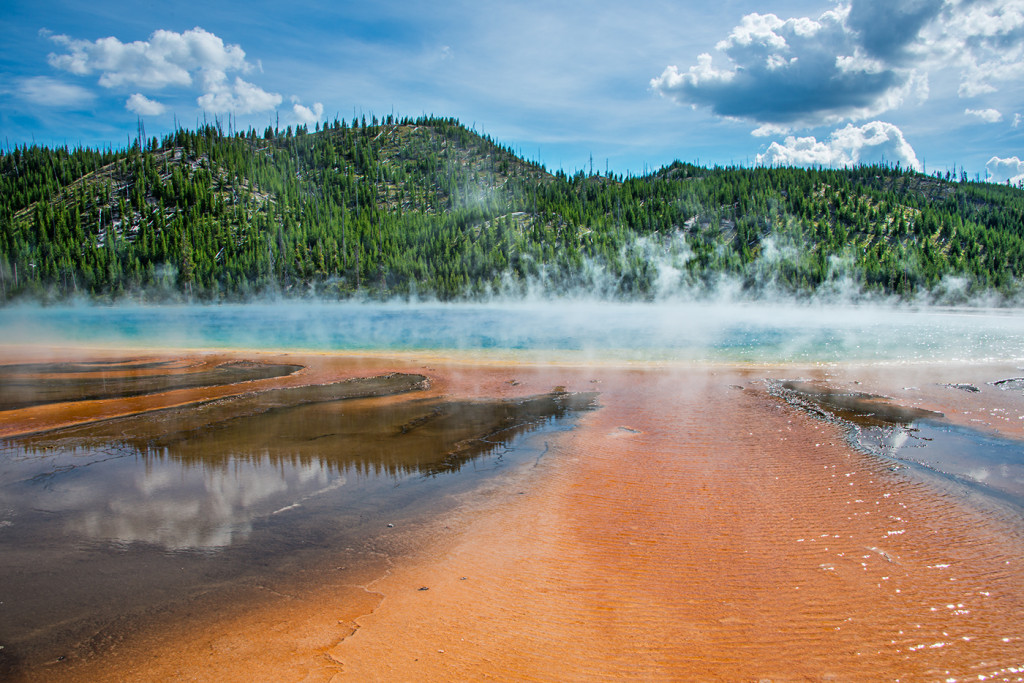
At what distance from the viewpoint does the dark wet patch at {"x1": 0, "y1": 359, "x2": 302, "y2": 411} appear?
730 inches

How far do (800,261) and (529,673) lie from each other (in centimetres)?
13864

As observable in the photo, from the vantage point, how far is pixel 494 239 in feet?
451

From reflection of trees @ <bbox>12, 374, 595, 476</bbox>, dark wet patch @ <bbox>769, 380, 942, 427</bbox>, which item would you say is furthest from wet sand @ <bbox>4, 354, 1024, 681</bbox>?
dark wet patch @ <bbox>769, 380, 942, 427</bbox>

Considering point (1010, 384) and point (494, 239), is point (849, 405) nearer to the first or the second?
point (1010, 384)

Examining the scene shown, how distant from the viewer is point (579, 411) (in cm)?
1599

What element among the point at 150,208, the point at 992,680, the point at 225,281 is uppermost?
the point at 150,208

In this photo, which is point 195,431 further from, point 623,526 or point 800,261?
point 800,261

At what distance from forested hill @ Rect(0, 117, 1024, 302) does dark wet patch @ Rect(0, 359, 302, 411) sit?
9564 cm

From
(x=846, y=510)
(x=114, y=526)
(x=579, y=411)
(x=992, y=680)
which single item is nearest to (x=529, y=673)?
(x=992, y=680)

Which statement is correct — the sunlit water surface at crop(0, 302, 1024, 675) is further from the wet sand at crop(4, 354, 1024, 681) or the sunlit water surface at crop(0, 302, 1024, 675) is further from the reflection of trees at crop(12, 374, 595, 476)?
the wet sand at crop(4, 354, 1024, 681)

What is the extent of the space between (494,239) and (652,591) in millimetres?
134274

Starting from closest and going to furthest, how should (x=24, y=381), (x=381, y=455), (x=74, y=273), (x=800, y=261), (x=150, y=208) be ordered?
(x=381, y=455) → (x=24, y=381) → (x=74, y=273) → (x=800, y=261) → (x=150, y=208)

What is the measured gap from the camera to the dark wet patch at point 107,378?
60.8 ft

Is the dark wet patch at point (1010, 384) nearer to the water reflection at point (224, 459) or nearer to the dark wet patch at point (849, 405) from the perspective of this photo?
the dark wet patch at point (849, 405)
